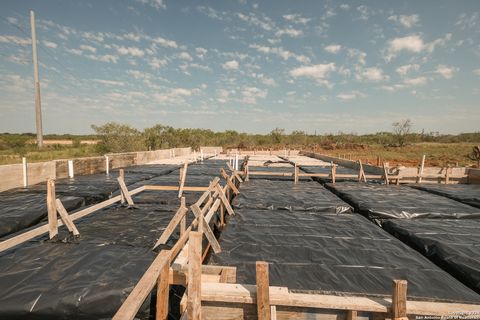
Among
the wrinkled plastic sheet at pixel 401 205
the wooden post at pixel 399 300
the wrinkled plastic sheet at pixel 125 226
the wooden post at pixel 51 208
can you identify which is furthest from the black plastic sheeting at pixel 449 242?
the wooden post at pixel 51 208

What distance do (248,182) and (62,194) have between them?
868 centimetres

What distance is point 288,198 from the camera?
9.87 meters

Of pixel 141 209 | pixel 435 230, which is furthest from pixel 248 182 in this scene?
pixel 435 230

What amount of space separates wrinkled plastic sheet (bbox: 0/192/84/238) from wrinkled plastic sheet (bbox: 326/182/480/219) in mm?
10755

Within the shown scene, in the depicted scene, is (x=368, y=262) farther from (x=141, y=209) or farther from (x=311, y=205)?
(x=141, y=209)

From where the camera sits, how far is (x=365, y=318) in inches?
116

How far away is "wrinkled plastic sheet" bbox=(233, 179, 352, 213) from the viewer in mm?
8617

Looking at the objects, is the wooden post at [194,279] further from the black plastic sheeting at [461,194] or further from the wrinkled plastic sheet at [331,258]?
the black plastic sheeting at [461,194]

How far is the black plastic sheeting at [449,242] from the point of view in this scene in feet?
14.9

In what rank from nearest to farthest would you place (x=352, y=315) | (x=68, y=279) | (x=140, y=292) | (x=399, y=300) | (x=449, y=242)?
(x=140, y=292) < (x=399, y=300) < (x=352, y=315) < (x=68, y=279) < (x=449, y=242)

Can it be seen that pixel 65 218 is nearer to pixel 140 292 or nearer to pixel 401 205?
pixel 140 292

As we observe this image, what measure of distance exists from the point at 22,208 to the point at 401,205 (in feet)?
43.5

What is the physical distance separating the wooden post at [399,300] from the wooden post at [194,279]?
2135 millimetres

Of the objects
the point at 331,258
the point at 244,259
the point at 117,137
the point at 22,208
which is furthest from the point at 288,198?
the point at 117,137
